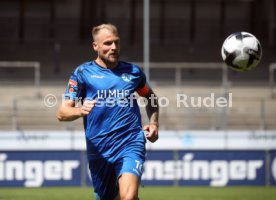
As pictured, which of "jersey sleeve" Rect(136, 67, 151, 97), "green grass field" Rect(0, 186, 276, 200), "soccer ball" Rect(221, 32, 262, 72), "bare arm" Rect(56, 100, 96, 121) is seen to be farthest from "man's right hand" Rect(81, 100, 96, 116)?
"green grass field" Rect(0, 186, 276, 200)

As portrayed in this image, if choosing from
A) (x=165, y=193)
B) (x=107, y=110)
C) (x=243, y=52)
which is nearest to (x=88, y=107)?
(x=107, y=110)

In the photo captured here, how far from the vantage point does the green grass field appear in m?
15.0

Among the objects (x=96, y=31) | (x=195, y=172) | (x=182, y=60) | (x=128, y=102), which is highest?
(x=96, y=31)

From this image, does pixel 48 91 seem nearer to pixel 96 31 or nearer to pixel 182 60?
pixel 182 60

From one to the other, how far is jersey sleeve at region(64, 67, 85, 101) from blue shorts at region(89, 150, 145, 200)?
677mm

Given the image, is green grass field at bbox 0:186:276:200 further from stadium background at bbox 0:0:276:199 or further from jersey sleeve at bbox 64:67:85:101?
jersey sleeve at bbox 64:67:85:101

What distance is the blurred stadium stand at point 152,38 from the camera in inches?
940

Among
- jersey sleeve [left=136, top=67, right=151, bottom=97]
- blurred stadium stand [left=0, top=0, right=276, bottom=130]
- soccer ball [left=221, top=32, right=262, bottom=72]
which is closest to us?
jersey sleeve [left=136, top=67, right=151, bottom=97]

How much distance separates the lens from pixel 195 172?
60.1ft

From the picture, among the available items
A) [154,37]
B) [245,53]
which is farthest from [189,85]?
[245,53]

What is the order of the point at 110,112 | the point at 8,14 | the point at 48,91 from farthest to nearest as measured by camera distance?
the point at 8,14 → the point at 48,91 → the point at 110,112

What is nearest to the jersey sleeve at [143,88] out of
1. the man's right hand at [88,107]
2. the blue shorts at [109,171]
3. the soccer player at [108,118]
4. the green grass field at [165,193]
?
the soccer player at [108,118]

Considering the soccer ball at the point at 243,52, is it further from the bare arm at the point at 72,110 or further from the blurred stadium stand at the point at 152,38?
the blurred stadium stand at the point at 152,38

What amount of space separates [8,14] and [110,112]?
68.5ft
